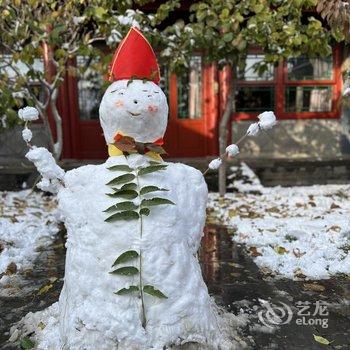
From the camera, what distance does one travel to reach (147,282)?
268 cm

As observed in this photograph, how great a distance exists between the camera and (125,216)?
2.72 m

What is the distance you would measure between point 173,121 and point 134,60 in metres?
6.79

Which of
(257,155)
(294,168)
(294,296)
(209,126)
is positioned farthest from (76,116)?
(294,296)

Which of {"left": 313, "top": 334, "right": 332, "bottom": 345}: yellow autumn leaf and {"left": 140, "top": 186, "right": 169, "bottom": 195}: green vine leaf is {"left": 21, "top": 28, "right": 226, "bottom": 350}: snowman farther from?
{"left": 313, "top": 334, "right": 332, "bottom": 345}: yellow autumn leaf

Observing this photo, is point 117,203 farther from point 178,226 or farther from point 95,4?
point 95,4

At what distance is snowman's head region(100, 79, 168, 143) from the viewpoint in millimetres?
2855

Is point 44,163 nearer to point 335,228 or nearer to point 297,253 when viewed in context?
point 297,253

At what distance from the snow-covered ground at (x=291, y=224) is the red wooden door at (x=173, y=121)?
1748 mm

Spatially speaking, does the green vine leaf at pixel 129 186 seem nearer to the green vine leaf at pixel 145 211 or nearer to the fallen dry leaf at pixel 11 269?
the green vine leaf at pixel 145 211

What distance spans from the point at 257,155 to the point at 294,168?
141cm

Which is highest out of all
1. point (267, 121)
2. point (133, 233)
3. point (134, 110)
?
point (134, 110)

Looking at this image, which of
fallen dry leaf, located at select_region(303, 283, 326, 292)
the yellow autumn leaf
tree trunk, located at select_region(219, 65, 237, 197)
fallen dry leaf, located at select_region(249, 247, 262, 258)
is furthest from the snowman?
tree trunk, located at select_region(219, 65, 237, 197)

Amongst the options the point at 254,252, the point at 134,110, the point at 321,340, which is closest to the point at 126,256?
the point at 134,110

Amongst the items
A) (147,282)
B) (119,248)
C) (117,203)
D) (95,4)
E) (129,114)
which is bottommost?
(147,282)
